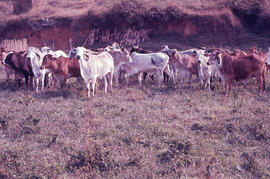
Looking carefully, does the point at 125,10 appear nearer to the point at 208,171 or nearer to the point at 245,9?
the point at 245,9

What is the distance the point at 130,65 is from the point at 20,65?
480 centimetres

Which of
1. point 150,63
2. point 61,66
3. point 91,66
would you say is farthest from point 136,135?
point 150,63

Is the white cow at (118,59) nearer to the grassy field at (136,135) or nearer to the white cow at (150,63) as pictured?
the white cow at (150,63)

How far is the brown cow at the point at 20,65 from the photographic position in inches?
538

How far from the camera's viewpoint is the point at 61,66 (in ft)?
A: 40.8

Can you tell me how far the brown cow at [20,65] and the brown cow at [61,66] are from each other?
148 centimetres

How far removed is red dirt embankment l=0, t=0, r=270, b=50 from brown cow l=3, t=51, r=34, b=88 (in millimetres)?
15046

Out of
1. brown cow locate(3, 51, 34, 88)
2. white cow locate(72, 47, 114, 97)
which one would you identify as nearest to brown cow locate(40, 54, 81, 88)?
white cow locate(72, 47, 114, 97)

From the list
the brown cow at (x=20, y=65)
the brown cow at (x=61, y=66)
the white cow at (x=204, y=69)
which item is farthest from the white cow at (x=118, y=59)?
the brown cow at (x=20, y=65)

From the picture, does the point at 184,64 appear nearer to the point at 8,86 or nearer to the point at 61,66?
the point at 61,66

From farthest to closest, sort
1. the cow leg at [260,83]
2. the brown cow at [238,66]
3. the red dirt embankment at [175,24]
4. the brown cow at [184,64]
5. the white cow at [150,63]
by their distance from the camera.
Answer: the red dirt embankment at [175,24], the white cow at [150,63], the brown cow at [184,64], the cow leg at [260,83], the brown cow at [238,66]

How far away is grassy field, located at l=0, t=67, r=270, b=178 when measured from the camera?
5.97 m

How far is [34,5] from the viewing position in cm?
3553

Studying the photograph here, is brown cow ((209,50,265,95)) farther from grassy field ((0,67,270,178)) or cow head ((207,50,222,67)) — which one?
grassy field ((0,67,270,178))
